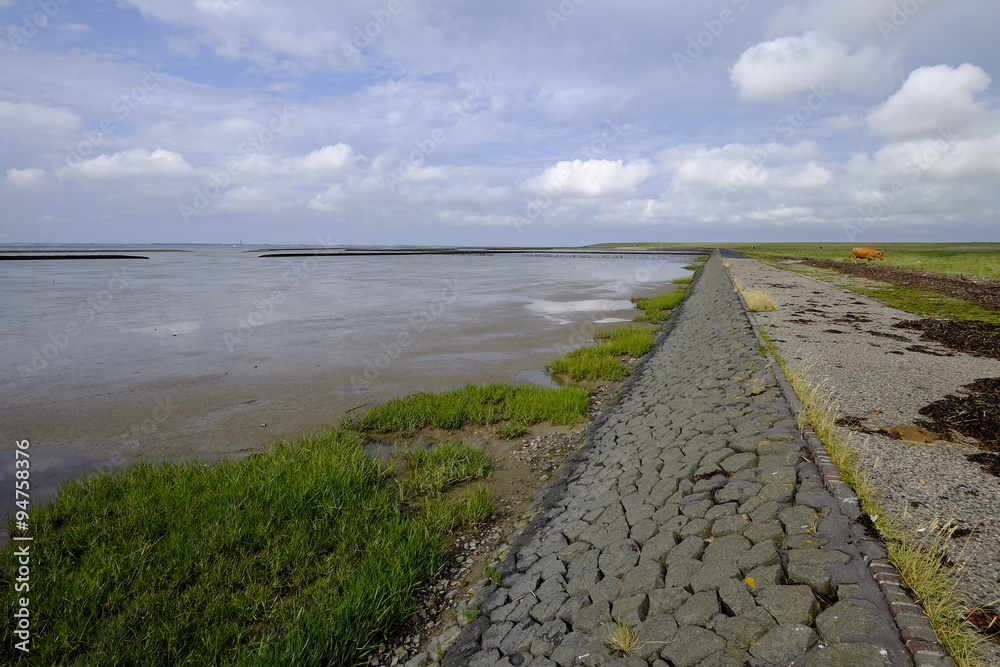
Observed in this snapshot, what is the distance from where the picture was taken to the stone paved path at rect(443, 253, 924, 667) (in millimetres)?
3129

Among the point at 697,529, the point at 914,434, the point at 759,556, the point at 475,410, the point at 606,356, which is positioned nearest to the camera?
the point at 759,556

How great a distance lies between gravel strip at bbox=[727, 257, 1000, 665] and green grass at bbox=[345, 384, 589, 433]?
→ 4.77 metres

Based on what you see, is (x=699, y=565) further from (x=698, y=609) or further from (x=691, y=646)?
(x=691, y=646)

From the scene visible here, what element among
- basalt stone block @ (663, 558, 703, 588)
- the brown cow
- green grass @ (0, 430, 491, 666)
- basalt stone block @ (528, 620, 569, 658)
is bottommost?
green grass @ (0, 430, 491, 666)

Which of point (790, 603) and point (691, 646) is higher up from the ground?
point (790, 603)

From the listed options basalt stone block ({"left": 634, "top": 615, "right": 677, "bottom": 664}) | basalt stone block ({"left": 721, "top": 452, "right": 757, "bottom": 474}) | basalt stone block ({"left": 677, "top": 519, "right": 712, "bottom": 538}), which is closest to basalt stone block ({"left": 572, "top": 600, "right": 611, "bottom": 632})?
basalt stone block ({"left": 634, "top": 615, "right": 677, "bottom": 664})

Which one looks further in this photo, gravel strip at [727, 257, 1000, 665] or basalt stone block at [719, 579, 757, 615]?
gravel strip at [727, 257, 1000, 665]

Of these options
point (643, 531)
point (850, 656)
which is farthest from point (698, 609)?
point (643, 531)

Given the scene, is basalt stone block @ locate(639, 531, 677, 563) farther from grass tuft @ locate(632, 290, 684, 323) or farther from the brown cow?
the brown cow

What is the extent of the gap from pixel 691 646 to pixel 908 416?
592 cm

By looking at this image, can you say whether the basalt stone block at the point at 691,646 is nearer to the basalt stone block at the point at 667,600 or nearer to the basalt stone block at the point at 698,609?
the basalt stone block at the point at 698,609

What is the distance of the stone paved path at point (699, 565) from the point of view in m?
3.13

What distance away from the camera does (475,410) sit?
10.5m

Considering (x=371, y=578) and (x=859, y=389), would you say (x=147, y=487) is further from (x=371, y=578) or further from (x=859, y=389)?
(x=859, y=389)
